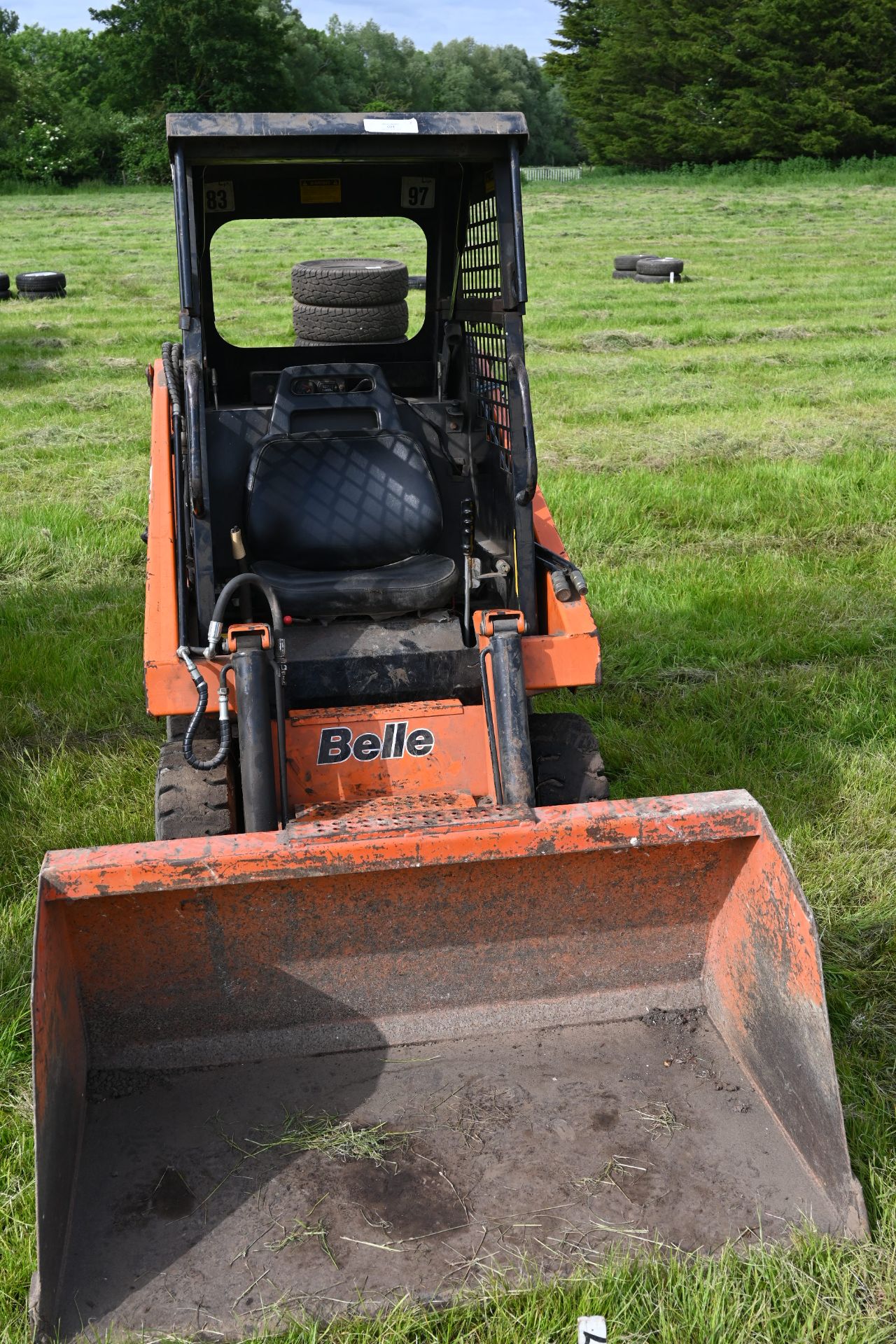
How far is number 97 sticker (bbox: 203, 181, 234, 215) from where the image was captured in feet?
13.3

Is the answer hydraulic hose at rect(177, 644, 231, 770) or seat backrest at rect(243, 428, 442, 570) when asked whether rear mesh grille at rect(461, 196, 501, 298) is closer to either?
seat backrest at rect(243, 428, 442, 570)

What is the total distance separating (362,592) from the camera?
147 inches

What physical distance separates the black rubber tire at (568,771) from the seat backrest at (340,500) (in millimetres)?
882

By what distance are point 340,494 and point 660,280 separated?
43.4 feet

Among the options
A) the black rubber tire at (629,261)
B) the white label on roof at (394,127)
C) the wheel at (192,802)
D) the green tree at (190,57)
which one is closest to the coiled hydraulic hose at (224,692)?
the wheel at (192,802)

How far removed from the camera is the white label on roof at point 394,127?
127 inches

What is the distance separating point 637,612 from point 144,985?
11.1ft

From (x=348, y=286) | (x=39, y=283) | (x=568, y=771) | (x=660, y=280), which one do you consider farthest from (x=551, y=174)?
(x=568, y=771)

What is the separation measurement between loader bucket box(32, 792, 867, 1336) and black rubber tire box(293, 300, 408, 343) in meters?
3.44

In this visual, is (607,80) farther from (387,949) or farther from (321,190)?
(387,949)

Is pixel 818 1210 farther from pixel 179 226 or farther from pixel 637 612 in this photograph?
pixel 637 612

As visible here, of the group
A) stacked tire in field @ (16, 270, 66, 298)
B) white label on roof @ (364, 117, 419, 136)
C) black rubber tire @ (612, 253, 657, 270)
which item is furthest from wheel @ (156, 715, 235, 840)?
black rubber tire @ (612, 253, 657, 270)

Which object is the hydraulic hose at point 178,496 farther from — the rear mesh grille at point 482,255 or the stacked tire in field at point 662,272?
the stacked tire in field at point 662,272

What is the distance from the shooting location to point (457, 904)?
2912 millimetres
